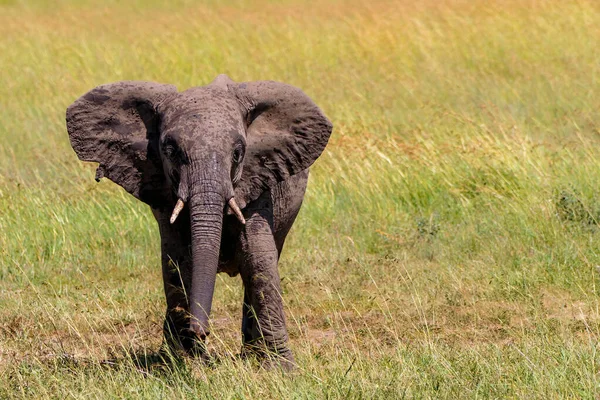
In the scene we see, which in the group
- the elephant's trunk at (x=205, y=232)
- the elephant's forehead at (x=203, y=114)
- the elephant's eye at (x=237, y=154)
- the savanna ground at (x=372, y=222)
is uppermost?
the elephant's forehead at (x=203, y=114)

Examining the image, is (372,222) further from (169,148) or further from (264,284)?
(169,148)

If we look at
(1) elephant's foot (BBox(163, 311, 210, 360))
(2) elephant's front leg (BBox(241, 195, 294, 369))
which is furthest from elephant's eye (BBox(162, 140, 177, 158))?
(1) elephant's foot (BBox(163, 311, 210, 360))

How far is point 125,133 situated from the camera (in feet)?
19.1

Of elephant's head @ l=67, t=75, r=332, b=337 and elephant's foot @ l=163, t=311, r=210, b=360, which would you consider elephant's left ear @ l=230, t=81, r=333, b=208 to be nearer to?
elephant's head @ l=67, t=75, r=332, b=337

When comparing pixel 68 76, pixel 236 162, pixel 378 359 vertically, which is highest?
pixel 236 162

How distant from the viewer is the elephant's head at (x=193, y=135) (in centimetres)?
527

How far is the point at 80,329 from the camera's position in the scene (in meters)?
7.09

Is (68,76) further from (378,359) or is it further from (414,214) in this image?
(378,359)

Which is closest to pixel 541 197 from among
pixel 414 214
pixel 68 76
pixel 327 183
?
pixel 414 214

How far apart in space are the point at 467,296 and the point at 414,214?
2235mm

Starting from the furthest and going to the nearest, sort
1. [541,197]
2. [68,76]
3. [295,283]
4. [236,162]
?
[68,76] → [541,197] → [295,283] → [236,162]

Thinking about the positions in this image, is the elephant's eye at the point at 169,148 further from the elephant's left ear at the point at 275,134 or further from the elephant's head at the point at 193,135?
the elephant's left ear at the point at 275,134

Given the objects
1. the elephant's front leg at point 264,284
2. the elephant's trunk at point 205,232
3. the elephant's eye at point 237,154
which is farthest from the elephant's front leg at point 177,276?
the elephant's trunk at point 205,232

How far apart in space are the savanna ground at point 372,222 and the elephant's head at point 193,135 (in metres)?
0.93
